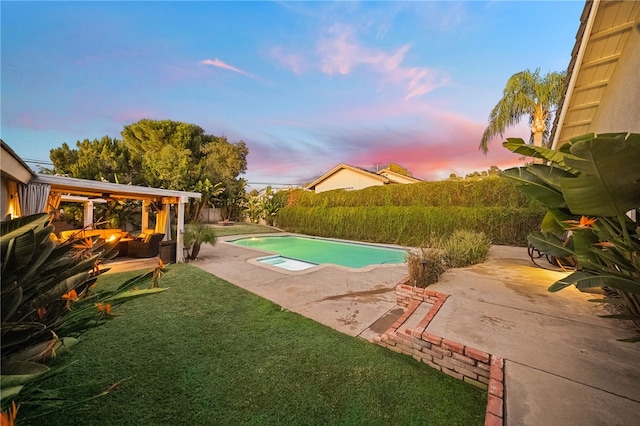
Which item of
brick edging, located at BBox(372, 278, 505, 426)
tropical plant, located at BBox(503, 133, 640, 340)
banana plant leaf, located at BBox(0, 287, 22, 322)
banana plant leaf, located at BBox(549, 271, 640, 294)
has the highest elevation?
tropical plant, located at BBox(503, 133, 640, 340)

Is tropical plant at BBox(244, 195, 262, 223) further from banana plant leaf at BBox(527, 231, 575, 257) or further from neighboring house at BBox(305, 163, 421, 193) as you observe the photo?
banana plant leaf at BBox(527, 231, 575, 257)

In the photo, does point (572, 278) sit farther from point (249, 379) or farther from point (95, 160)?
point (95, 160)

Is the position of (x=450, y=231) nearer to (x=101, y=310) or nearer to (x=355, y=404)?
(x=355, y=404)

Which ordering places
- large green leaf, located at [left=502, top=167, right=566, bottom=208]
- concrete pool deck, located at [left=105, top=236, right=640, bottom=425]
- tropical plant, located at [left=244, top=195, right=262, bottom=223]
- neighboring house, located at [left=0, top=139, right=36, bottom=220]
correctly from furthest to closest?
tropical plant, located at [left=244, top=195, right=262, bottom=223] < neighboring house, located at [left=0, top=139, right=36, bottom=220] < large green leaf, located at [left=502, top=167, right=566, bottom=208] < concrete pool deck, located at [left=105, top=236, right=640, bottom=425]

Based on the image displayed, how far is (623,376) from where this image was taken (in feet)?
8.03

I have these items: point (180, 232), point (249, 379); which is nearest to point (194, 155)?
point (180, 232)

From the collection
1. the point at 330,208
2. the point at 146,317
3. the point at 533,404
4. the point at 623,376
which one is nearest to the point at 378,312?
the point at 533,404

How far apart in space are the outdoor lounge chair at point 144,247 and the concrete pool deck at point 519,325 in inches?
178

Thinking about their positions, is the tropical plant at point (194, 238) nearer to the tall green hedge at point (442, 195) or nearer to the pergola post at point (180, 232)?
the pergola post at point (180, 232)

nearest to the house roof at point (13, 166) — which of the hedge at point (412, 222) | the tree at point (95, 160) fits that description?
the hedge at point (412, 222)

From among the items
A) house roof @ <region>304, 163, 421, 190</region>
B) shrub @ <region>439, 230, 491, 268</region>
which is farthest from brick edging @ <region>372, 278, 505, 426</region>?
house roof @ <region>304, 163, 421, 190</region>

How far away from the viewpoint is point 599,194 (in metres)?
2.08

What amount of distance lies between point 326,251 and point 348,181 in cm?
1164

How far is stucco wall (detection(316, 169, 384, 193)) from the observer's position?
23.0 meters
